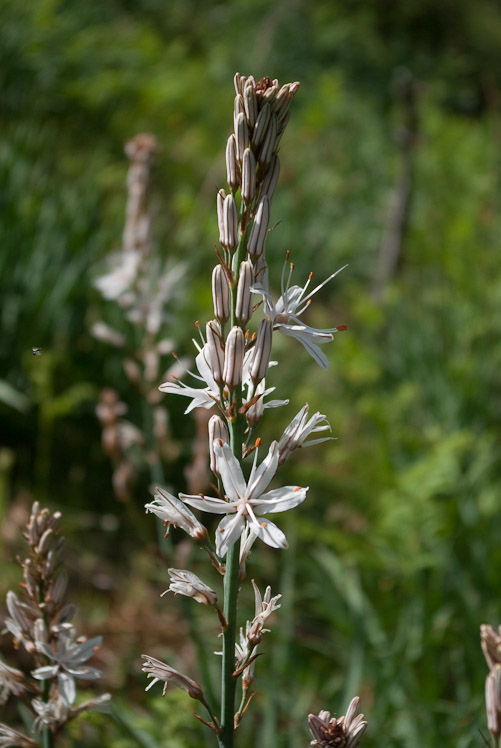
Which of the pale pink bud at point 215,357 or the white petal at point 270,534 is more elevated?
the pale pink bud at point 215,357

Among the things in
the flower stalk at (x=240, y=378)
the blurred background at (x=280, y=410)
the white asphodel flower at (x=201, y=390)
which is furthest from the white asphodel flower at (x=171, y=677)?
the blurred background at (x=280, y=410)

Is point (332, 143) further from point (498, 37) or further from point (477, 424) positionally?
point (498, 37)

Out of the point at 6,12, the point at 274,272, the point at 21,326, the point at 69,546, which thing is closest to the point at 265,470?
the point at 69,546

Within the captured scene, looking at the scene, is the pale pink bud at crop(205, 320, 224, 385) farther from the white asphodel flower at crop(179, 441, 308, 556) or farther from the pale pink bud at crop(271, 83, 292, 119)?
the pale pink bud at crop(271, 83, 292, 119)

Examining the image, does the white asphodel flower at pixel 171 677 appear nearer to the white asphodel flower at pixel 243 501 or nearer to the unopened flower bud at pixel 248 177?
the white asphodel flower at pixel 243 501

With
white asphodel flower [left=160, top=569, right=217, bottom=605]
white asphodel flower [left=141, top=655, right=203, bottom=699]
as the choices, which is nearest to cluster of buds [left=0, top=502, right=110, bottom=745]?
white asphodel flower [left=141, top=655, right=203, bottom=699]

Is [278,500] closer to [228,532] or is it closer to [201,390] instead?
[228,532]

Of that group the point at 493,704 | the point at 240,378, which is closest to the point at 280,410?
the point at 240,378
